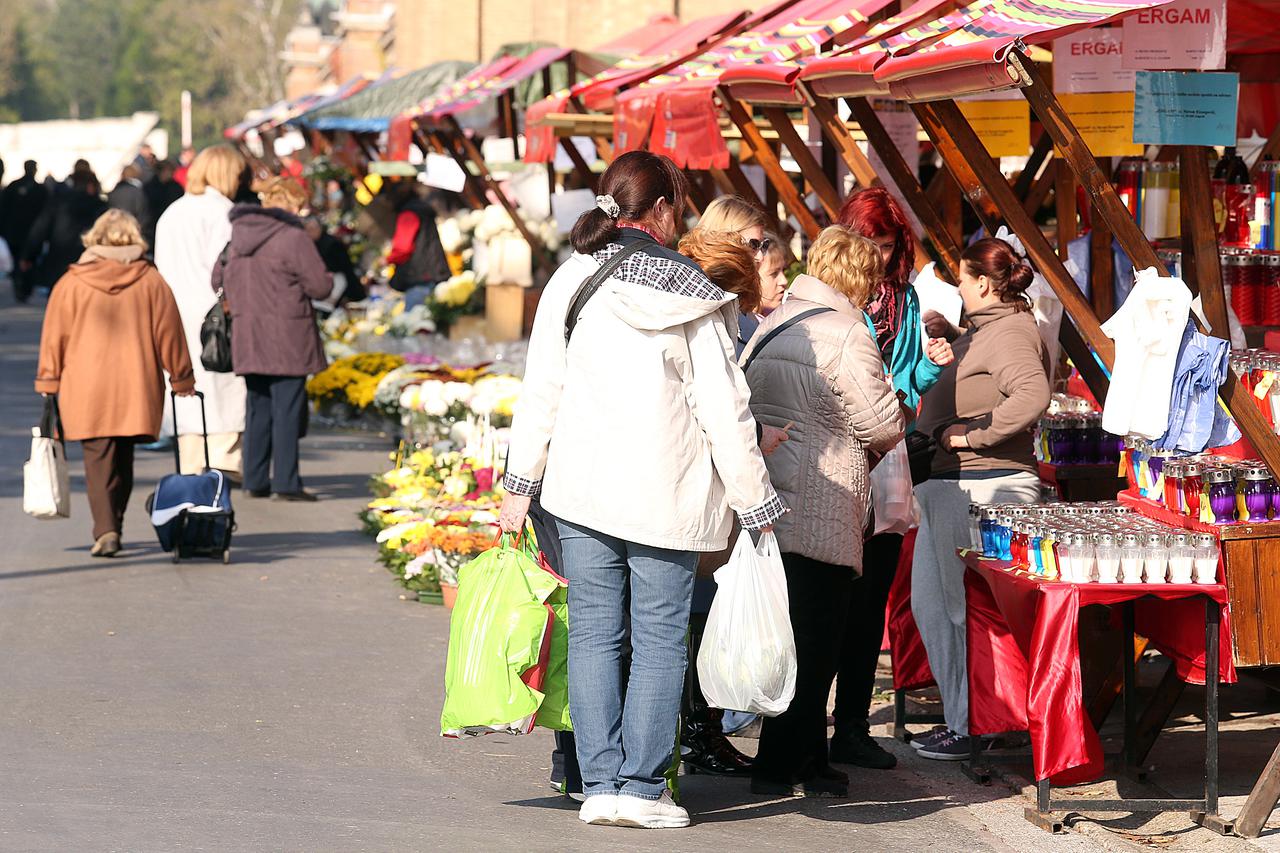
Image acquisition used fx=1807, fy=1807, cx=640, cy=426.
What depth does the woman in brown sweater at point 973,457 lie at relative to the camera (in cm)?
588

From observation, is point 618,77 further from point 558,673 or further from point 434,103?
point 558,673

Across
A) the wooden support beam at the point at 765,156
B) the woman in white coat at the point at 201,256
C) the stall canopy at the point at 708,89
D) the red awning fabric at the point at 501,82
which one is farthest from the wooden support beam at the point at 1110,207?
the red awning fabric at the point at 501,82

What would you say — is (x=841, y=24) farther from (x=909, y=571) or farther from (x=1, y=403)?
(x=1, y=403)

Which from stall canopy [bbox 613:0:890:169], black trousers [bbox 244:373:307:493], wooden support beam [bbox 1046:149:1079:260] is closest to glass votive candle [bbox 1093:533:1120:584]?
wooden support beam [bbox 1046:149:1079:260]

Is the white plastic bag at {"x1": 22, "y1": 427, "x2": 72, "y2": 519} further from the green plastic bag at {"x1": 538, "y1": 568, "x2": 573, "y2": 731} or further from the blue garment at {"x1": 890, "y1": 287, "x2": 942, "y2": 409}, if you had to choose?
the blue garment at {"x1": 890, "y1": 287, "x2": 942, "y2": 409}

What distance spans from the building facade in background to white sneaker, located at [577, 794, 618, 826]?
10970 mm

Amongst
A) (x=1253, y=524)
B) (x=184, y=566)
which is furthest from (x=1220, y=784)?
(x=184, y=566)

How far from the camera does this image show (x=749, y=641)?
475 centimetres

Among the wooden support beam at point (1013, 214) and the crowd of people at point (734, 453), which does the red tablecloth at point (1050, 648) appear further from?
the wooden support beam at point (1013, 214)

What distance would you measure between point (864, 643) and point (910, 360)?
0.92 m

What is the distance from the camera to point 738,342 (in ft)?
17.9

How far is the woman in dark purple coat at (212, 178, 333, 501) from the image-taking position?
1016cm

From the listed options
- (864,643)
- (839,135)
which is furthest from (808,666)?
(839,135)

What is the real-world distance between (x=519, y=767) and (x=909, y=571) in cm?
161
